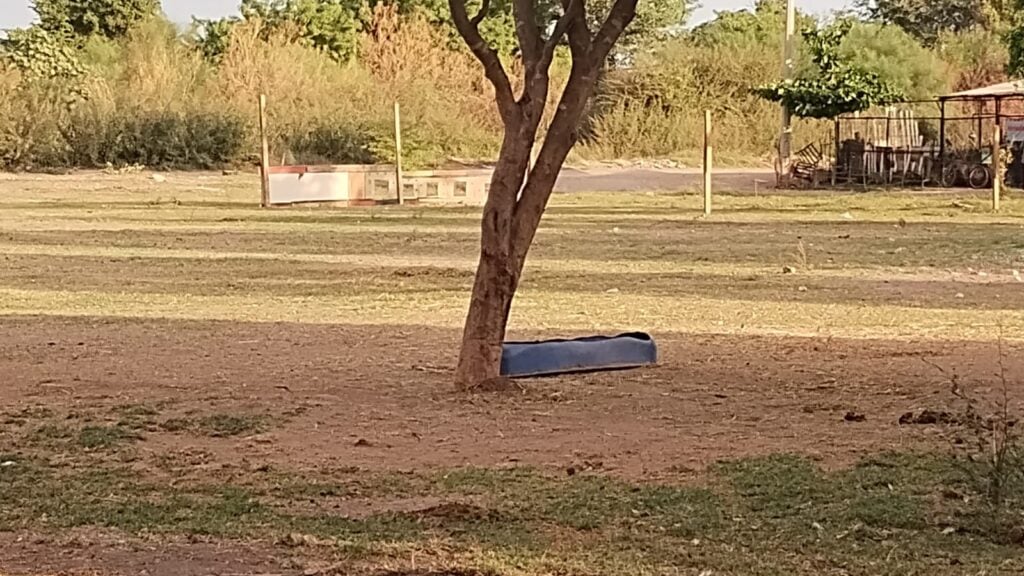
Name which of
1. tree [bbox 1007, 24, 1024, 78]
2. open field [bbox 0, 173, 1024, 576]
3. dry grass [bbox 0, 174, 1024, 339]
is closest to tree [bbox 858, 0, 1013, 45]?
tree [bbox 1007, 24, 1024, 78]

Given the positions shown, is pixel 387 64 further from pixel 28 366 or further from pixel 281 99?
pixel 28 366

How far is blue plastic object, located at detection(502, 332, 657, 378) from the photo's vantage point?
34.2ft

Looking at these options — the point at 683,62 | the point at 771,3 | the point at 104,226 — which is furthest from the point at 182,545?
the point at 771,3

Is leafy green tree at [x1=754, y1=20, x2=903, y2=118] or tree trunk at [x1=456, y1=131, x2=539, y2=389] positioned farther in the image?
leafy green tree at [x1=754, y1=20, x2=903, y2=118]

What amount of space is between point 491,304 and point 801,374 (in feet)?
7.23

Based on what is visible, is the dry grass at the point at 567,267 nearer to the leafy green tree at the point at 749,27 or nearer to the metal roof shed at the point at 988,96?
the metal roof shed at the point at 988,96

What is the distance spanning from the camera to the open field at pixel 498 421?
5973 millimetres

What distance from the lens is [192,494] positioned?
706 centimetres

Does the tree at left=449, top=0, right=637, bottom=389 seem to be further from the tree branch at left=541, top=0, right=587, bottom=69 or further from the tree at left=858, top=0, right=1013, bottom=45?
the tree at left=858, top=0, right=1013, bottom=45

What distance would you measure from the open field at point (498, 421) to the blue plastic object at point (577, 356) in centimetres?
20

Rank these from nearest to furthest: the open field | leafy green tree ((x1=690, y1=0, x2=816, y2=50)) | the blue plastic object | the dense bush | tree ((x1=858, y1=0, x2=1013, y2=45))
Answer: the open field → the blue plastic object → the dense bush → leafy green tree ((x1=690, y1=0, x2=816, y2=50)) → tree ((x1=858, y1=0, x2=1013, y2=45))

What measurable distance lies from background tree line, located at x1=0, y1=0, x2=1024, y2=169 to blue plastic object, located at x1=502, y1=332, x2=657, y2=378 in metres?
25.6

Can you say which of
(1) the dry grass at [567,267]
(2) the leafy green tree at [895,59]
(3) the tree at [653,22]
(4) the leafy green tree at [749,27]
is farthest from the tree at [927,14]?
(1) the dry grass at [567,267]

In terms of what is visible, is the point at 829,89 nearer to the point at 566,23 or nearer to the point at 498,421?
the point at 566,23
